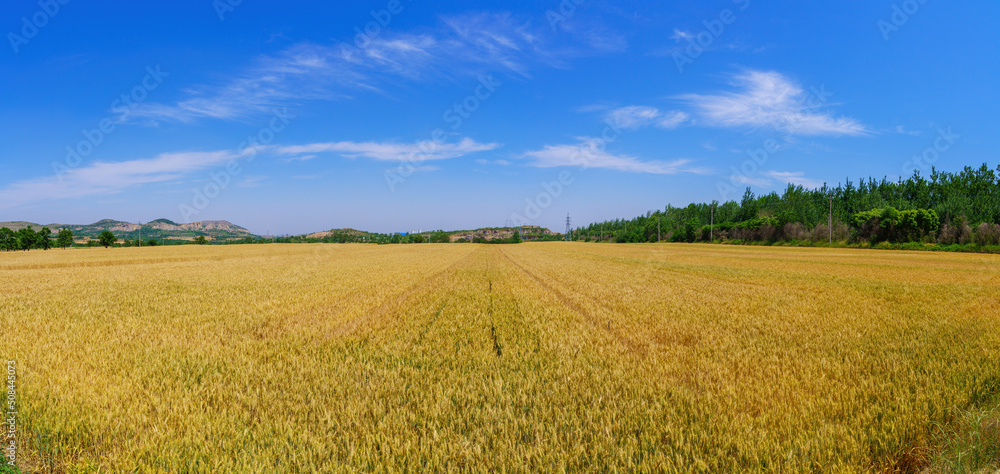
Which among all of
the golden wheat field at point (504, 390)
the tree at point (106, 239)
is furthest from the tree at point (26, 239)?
the golden wheat field at point (504, 390)

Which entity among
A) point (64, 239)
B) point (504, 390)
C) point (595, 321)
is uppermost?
point (64, 239)

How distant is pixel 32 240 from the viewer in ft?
308

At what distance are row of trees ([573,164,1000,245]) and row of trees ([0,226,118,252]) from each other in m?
134

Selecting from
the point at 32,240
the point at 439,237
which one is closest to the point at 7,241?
the point at 32,240

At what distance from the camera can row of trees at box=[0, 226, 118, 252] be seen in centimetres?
8556

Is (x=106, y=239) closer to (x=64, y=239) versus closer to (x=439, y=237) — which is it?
(x=64, y=239)

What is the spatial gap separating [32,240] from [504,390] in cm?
13767

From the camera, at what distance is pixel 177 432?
10.7 ft

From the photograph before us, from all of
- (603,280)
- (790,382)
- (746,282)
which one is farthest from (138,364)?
(746,282)

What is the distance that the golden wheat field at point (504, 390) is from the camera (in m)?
2.94

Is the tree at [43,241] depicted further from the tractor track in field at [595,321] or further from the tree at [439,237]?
the tractor track in field at [595,321]

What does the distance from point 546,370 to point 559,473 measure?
2099 millimetres

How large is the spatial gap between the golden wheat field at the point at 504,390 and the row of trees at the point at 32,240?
114268 millimetres

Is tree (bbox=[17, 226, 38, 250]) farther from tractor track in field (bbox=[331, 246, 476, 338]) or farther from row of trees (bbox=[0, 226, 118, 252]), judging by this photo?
tractor track in field (bbox=[331, 246, 476, 338])
